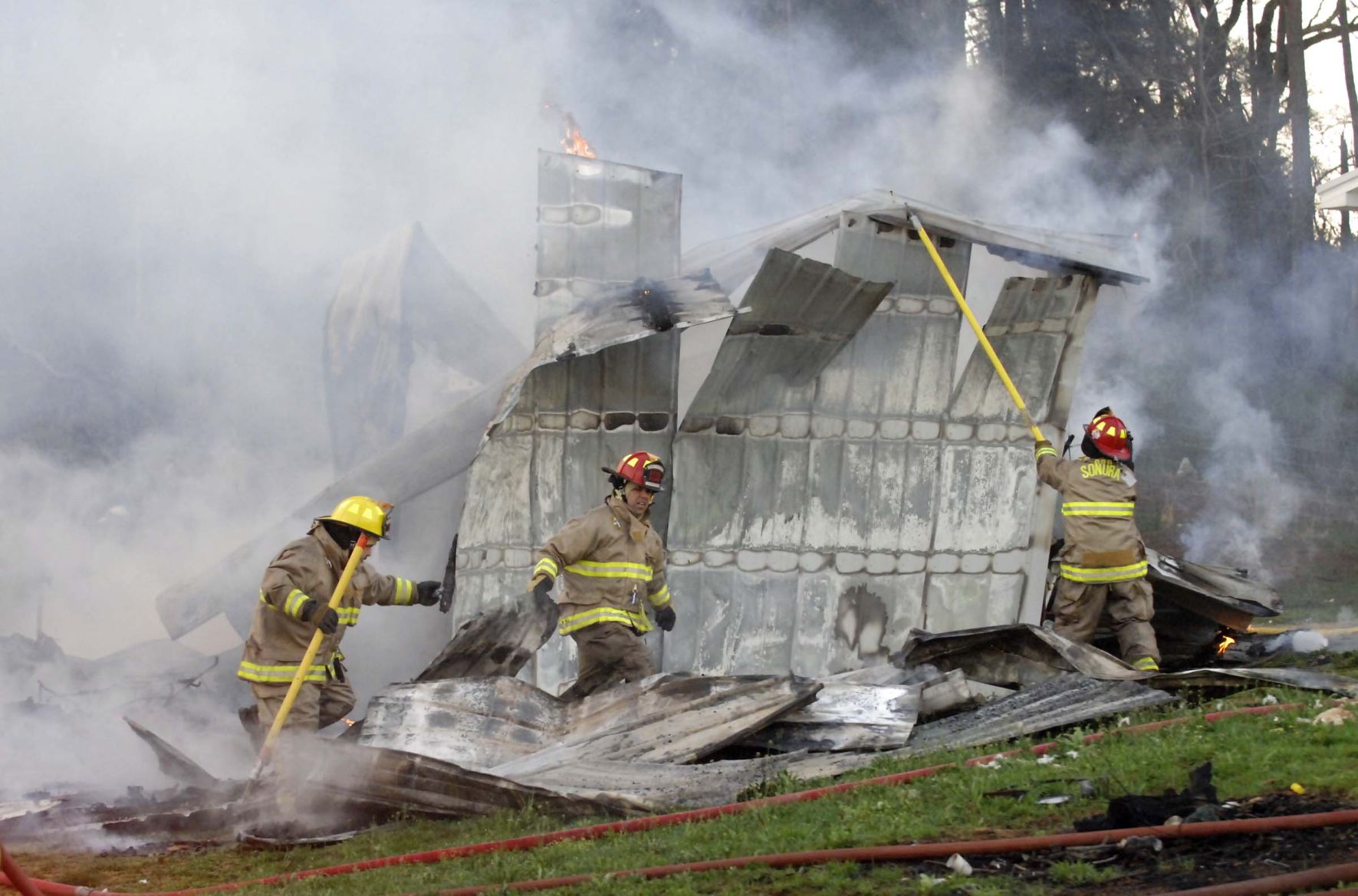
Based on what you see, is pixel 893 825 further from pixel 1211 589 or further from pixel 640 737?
pixel 1211 589

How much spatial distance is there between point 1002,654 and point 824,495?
66.0 inches

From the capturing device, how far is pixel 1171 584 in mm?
8906

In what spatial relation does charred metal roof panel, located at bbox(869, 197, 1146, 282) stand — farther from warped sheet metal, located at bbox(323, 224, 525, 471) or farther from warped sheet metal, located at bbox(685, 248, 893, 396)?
warped sheet metal, located at bbox(323, 224, 525, 471)

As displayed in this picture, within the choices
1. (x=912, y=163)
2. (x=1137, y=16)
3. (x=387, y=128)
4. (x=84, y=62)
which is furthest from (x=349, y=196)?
(x=1137, y=16)

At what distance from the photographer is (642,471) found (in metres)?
7.40

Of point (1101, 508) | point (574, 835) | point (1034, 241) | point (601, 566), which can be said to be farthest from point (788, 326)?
point (574, 835)

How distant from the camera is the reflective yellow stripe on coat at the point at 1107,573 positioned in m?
7.96

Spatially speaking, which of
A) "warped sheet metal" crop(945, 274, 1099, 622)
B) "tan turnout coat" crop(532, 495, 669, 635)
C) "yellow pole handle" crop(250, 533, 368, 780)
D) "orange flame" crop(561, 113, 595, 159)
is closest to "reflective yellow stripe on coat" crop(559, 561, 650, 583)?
"tan turnout coat" crop(532, 495, 669, 635)

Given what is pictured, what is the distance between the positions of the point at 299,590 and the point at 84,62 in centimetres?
773

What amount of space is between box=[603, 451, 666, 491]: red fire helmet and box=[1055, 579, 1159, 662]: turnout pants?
8.54 ft

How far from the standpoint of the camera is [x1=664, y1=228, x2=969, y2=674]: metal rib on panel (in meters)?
8.44

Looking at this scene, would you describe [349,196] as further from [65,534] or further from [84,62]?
[65,534]

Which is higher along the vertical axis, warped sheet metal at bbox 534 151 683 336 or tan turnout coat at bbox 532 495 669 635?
warped sheet metal at bbox 534 151 683 336

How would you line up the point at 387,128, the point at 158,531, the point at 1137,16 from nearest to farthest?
1. the point at 158,531
2. the point at 387,128
3. the point at 1137,16
